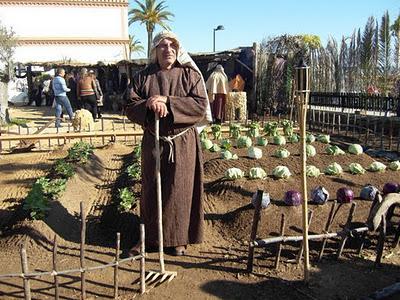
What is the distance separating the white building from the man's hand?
2772 centimetres

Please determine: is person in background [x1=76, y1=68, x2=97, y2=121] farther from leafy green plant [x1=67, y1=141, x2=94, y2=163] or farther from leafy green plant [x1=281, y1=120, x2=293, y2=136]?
leafy green plant [x1=281, y1=120, x2=293, y2=136]

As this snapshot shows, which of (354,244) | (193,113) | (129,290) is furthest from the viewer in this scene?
(354,244)

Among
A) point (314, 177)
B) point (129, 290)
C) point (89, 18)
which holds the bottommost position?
point (129, 290)

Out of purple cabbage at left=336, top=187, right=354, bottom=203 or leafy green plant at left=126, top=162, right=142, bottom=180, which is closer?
purple cabbage at left=336, top=187, right=354, bottom=203

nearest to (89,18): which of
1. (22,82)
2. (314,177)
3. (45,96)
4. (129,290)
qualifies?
(22,82)

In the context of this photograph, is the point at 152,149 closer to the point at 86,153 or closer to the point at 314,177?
the point at 314,177

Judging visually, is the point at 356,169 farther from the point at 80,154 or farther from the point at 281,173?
the point at 80,154

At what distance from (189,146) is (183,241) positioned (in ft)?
2.87

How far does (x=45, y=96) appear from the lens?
24.0 meters

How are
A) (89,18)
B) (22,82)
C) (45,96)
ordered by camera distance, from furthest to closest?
(89,18) < (22,82) < (45,96)

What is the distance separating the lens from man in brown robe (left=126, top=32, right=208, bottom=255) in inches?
162

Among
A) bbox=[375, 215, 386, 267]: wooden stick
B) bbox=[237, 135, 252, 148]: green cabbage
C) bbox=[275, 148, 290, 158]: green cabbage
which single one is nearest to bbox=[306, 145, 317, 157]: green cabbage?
bbox=[275, 148, 290, 158]: green cabbage

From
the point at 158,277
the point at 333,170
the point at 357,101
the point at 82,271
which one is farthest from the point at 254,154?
the point at 357,101

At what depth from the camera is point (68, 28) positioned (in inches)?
1233
